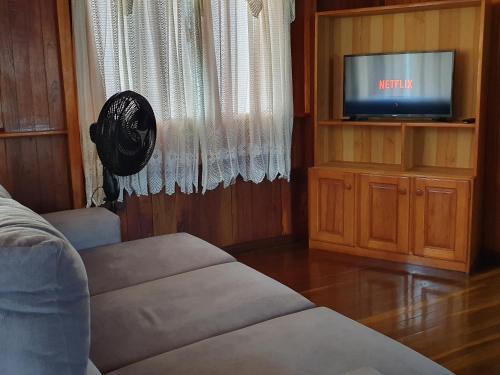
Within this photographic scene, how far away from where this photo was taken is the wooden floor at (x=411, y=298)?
8.40ft

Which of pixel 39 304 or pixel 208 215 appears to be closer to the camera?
pixel 39 304

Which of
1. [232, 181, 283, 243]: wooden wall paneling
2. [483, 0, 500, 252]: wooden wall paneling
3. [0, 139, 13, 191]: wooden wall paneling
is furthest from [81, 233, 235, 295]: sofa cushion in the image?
[483, 0, 500, 252]: wooden wall paneling

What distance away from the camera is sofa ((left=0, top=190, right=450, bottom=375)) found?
1.07m

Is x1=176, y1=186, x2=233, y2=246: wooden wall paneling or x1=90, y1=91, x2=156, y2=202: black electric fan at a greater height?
x1=90, y1=91, x2=156, y2=202: black electric fan

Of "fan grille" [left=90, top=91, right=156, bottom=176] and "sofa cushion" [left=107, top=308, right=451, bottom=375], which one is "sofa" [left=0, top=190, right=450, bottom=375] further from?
"fan grille" [left=90, top=91, right=156, bottom=176]

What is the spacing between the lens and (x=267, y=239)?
4.24 metres

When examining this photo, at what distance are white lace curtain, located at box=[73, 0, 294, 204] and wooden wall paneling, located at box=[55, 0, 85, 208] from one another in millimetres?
47

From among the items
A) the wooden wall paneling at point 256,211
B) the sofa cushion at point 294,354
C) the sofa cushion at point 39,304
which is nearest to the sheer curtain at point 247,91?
the wooden wall paneling at point 256,211

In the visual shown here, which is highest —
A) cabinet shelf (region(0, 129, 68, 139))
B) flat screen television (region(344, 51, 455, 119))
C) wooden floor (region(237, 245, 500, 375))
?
flat screen television (region(344, 51, 455, 119))

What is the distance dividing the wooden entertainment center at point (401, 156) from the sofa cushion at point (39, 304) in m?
2.93

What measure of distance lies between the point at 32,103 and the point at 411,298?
249 centimetres

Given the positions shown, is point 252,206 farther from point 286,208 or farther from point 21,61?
point 21,61

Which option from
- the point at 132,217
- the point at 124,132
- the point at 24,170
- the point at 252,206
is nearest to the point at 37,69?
the point at 24,170

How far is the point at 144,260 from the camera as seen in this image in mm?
2512
